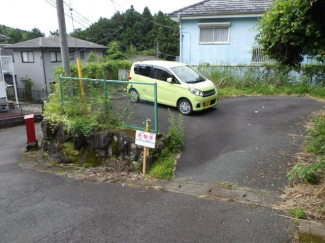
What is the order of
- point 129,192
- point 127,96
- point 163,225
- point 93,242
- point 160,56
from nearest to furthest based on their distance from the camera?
point 93,242 → point 163,225 → point 129,192 → point 127,96 → point 160,56

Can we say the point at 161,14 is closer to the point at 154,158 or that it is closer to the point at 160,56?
the point at 160,56

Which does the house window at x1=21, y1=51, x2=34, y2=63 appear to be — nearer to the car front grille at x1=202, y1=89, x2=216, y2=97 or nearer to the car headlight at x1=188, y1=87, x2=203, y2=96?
the car headlight at x1=188, y1=87, x2=203, y2=96

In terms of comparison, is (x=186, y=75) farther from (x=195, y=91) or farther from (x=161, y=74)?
(x=195, y=91)

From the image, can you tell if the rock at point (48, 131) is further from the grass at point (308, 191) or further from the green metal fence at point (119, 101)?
the grass at point (308, 191)

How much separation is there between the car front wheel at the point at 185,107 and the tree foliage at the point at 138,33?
1196 inches

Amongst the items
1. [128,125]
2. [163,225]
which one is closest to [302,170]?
[163,225]

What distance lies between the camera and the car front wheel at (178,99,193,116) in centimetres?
819

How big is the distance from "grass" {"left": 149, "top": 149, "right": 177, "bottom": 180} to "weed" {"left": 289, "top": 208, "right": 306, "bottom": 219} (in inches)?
89.2

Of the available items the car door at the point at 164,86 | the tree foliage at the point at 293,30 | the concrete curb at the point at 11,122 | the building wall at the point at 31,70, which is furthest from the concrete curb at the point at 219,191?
the building wall at the point at 31,70

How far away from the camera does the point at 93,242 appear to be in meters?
3.51

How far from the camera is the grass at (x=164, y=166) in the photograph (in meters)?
5.34

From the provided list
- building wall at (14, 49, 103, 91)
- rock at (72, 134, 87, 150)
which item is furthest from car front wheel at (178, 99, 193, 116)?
building wall at (14, 49, 103, 91)

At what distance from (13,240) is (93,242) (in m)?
1.18

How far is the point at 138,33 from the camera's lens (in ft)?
128
